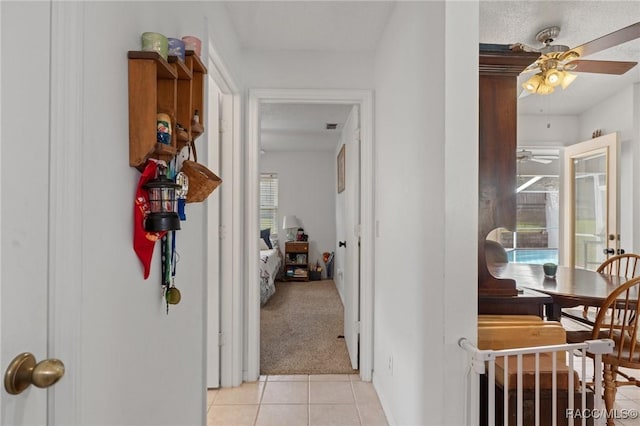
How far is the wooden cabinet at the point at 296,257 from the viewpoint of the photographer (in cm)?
637

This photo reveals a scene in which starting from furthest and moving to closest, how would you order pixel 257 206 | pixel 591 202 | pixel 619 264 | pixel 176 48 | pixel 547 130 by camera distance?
pixel 547 130
pixel 591 202
pixel 619 264
pixel 257 206
pixel 176 48

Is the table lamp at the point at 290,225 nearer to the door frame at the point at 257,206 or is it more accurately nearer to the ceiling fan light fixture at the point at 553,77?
the door frame at the point at 257,206

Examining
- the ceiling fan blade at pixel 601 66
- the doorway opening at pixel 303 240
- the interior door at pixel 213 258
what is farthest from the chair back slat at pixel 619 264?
the interior door at pixel 213 258

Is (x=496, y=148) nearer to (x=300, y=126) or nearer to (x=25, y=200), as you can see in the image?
(x=25, y=200)

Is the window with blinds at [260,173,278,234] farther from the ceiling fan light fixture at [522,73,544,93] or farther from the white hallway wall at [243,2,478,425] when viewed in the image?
the ceiling fan light fixture at [522,73,544,93]

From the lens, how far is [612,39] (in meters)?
2.02

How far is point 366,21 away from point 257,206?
4.71 ft

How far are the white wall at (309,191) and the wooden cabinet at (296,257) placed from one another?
0.27m

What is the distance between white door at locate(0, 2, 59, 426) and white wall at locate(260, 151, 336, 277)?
6.04 m

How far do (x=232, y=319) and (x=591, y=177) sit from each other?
14.0 feet

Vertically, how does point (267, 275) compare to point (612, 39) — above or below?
below

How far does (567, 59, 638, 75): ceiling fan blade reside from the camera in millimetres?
2398

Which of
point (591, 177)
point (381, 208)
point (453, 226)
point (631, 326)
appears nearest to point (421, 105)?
point (453, 226)

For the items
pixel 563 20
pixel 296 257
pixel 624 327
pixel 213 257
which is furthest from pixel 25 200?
pixel 296 257
